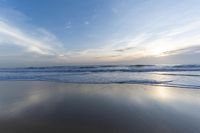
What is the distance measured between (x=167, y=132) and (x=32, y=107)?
4.41m

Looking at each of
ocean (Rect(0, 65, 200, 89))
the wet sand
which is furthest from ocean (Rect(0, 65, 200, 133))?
ocean (Rect(0, 65, 200, 89))

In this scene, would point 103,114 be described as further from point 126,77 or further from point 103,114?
point 126,77

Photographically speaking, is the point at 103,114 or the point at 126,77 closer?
the point at 103,114

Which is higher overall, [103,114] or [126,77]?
[126,77]

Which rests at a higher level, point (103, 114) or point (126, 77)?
point (126, 77)

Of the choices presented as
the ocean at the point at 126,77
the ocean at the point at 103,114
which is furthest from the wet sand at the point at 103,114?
the ocean at the point at 126,77

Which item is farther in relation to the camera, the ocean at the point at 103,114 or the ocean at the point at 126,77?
the ocean at the point at 126,77

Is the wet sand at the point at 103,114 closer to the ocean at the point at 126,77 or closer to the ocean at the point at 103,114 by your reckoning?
the ocean at the point at 103,114

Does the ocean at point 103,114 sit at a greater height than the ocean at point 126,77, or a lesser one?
Result: lesser

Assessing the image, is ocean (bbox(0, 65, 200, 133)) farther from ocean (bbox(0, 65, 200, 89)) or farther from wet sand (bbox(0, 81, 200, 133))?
ocean (bbox(0, 65, 200, 89))

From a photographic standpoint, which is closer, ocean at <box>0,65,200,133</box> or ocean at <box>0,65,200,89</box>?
ocean at <box>0,65,200,133</box>

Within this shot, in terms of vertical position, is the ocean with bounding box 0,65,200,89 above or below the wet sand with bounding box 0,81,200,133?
above

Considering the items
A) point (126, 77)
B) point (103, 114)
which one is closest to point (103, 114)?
point (103, 114)

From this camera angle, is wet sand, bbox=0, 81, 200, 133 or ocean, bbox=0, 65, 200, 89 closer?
wet sand, bbox=0, 81, 200, 133
